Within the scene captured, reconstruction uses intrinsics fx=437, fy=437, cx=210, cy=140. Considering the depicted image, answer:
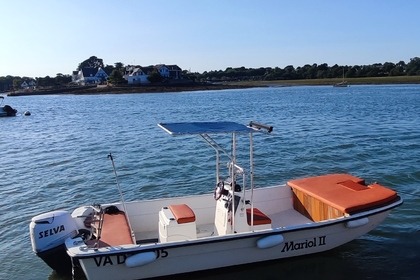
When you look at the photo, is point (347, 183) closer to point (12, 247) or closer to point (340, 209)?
point (340, 209)

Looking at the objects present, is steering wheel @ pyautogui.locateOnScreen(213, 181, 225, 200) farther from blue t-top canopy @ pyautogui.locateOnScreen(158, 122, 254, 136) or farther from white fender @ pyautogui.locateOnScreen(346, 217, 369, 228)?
white fender @ pyautogui.locateOnScreen(346, 217, 369, 228)

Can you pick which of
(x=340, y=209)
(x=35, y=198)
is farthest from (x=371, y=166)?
(x=35, y=198)

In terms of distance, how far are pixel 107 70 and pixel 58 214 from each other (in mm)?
154484

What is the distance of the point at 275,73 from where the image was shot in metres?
174

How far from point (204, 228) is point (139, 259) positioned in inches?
104

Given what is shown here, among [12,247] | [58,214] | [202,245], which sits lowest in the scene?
[12,247]

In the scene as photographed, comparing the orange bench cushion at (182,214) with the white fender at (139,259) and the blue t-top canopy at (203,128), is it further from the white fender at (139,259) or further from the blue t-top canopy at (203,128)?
the blue t-top canopy at (203,128)

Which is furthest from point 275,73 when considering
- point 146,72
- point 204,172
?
point 204,172

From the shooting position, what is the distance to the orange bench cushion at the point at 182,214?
28.3ft

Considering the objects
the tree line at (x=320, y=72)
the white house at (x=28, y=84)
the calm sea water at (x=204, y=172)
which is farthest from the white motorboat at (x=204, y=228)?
the white house at (x=28, y=84)

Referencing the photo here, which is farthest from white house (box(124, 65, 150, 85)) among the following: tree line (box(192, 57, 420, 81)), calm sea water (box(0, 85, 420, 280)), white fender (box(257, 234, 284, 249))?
white fender (box(257, 234, 284, 249))

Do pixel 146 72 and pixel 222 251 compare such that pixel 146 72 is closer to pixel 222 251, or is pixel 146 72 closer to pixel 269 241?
pixel 222 251

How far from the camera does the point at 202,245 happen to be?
8.33 meters

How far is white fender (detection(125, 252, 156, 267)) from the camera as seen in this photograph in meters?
7.80
